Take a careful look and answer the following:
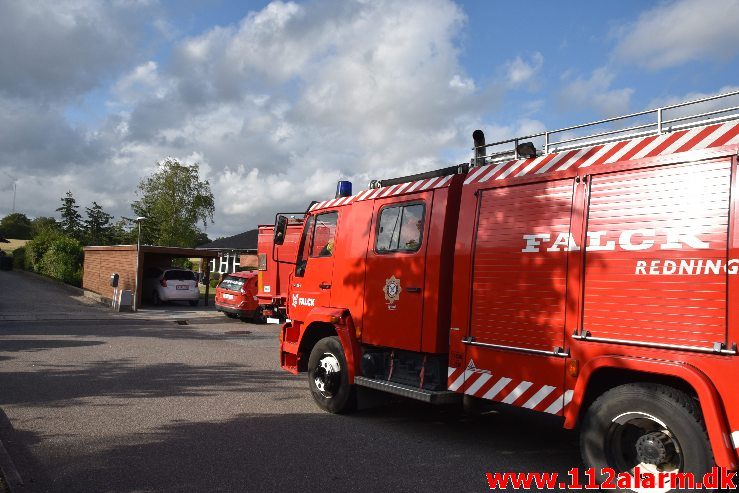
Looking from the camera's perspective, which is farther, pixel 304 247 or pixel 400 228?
pixel 304 247

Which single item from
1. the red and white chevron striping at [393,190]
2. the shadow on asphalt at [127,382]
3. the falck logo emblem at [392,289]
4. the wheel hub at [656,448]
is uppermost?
the red and white chevron striping at [393,190]

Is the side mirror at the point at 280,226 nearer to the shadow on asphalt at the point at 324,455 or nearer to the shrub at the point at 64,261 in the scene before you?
the shadow on asphalt at the point at 324,455

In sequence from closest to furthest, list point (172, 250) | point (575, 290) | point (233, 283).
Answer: point (575, 290)
point (233, 283)
point (172, 250)

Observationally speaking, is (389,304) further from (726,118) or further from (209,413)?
(726,118)

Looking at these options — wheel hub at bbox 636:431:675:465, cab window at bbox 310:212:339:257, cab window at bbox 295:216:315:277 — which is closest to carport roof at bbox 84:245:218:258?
cab window at bbox 295:216:315:277

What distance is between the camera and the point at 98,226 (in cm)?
5894

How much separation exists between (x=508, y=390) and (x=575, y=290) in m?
1.11

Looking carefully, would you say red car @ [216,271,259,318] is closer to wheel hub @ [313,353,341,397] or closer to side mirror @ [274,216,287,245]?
side mirror @ [274,216,287,245]

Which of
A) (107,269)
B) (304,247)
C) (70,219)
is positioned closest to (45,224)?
(70,219)

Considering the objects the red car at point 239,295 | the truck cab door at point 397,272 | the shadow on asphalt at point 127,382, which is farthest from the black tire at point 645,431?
the red car at point 239,295

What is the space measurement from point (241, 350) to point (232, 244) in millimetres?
37192

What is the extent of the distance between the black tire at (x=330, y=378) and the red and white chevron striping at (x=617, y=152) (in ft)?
8.78

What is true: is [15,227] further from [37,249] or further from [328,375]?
[328,375]

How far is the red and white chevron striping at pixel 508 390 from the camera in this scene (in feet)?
15.5
